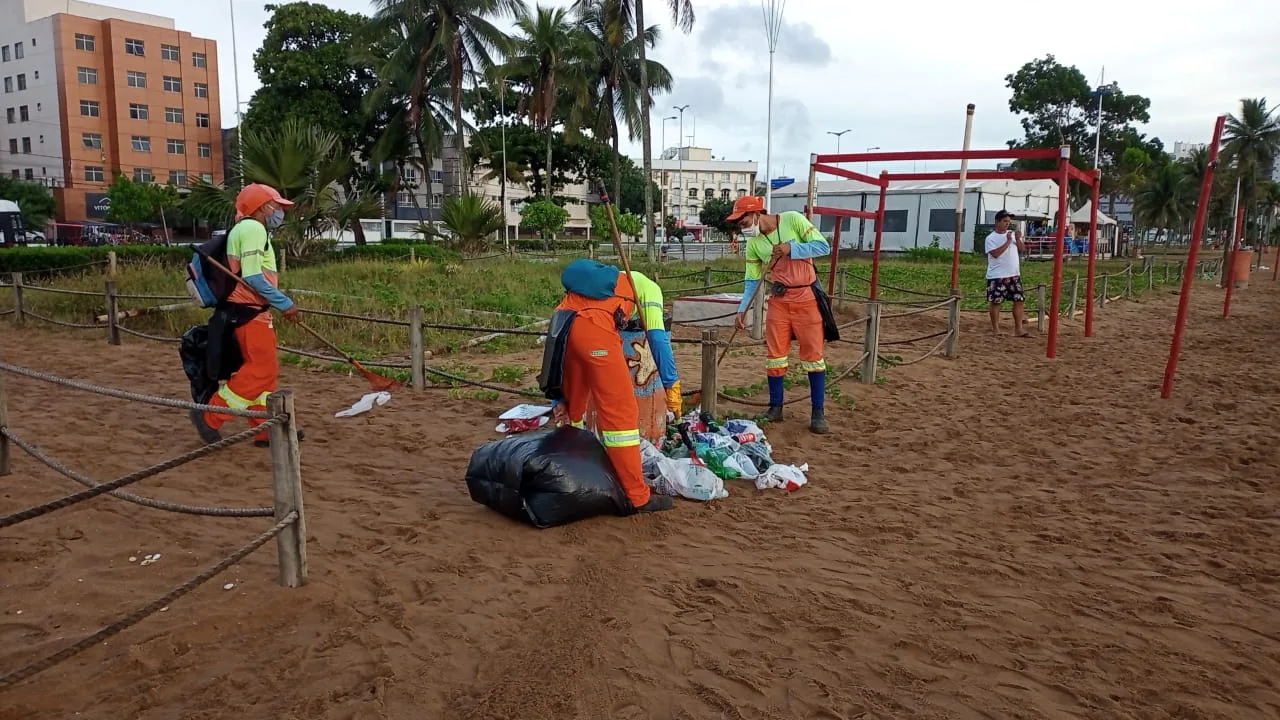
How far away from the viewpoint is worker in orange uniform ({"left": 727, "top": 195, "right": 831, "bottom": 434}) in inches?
226

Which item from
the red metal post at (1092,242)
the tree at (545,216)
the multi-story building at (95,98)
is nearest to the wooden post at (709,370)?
the red metal post at (1092,242)

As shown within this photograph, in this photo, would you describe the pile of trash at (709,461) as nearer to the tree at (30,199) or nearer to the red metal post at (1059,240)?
the red metal post at (1059,240)

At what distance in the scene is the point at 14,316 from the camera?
1118 cm

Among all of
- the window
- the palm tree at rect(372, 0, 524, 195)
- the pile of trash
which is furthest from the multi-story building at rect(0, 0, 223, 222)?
the pile of trash

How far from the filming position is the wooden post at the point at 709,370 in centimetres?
552

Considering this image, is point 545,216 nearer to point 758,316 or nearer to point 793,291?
point 758,316

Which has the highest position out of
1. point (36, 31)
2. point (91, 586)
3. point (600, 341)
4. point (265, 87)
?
point (36, 31)

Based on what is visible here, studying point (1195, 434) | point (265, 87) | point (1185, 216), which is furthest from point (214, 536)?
point (1185, 216)

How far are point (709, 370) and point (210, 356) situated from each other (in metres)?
3.30

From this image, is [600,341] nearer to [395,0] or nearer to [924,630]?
[924,630]

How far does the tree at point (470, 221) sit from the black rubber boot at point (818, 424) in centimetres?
1374

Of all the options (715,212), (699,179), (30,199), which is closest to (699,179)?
(699,179)

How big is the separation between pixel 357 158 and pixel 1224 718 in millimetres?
42553

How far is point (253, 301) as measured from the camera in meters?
5.22
